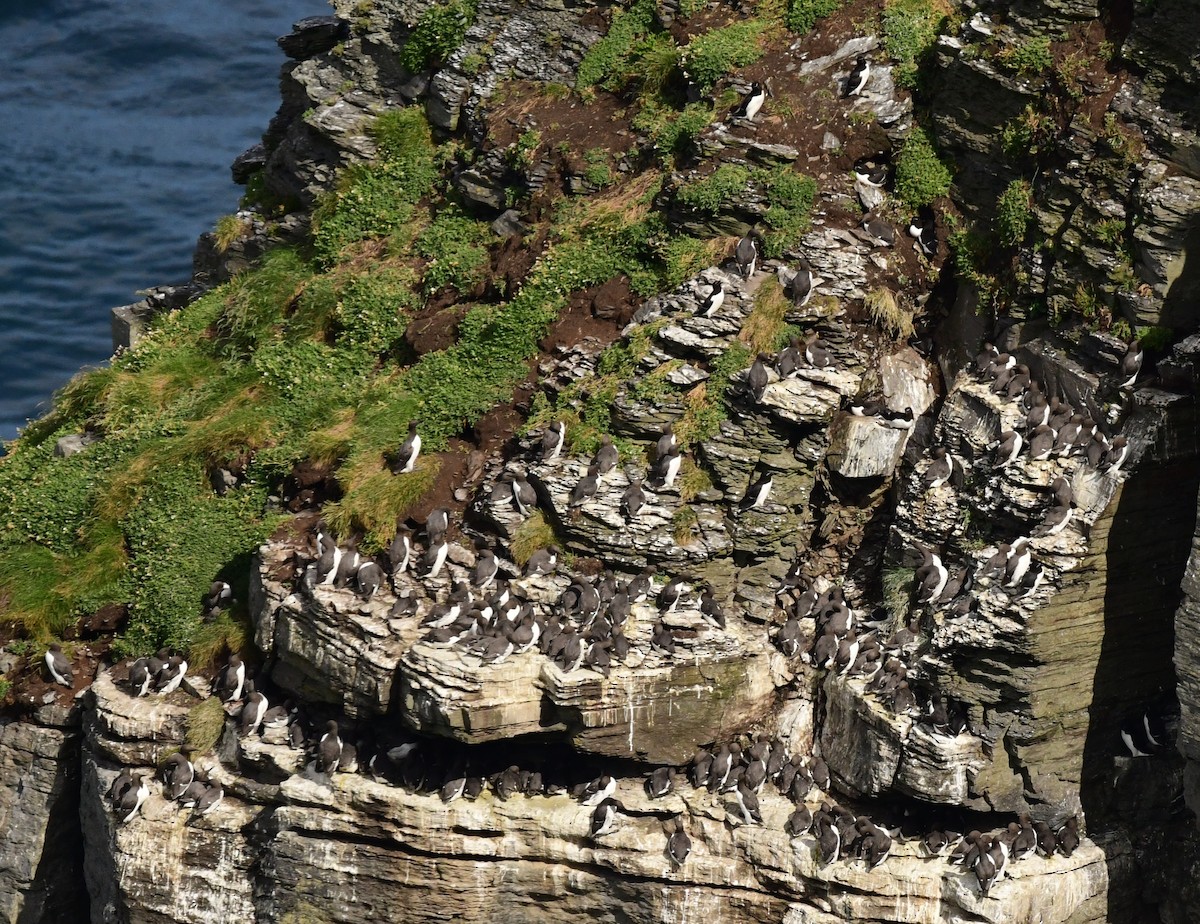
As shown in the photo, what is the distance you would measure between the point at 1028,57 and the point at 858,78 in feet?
8.24

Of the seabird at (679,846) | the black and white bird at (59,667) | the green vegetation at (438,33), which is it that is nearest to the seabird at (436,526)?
the seabird at (679,846)

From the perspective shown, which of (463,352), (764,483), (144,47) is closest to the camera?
(764,483)

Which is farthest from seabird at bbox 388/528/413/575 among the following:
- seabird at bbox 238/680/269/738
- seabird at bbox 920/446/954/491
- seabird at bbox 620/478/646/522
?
seabird at bbox 920/446/954/491

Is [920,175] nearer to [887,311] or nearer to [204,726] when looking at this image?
[887,311]

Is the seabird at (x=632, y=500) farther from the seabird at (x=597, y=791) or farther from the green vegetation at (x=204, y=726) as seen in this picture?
the green vegetation at (x=204, y=726)

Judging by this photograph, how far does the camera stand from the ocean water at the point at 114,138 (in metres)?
49.4

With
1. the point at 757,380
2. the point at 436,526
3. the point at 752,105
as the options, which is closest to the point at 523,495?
the point at 436,526

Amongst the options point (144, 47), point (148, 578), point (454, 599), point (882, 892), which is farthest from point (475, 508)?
point (144, 47)

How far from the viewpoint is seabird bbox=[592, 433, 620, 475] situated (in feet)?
60.8

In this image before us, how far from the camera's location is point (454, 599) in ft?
59.0

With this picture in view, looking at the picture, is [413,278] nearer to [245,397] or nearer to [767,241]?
[245,397]

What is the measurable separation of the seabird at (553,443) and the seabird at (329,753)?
13.1ft

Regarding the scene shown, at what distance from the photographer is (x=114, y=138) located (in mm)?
55281

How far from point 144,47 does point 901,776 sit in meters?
48.2
